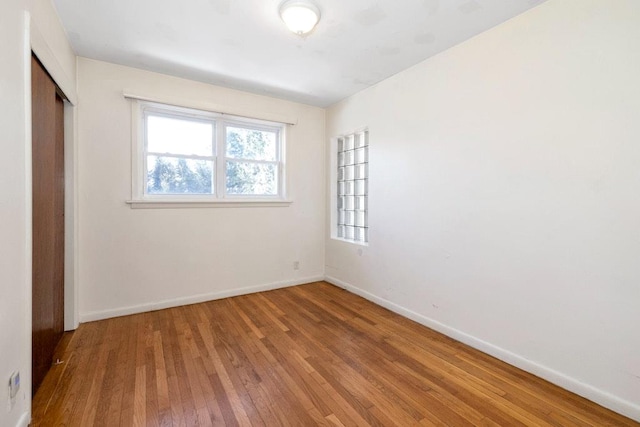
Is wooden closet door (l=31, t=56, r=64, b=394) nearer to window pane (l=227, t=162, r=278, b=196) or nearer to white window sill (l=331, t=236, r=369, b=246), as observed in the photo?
window pane (l=227, t=162, r=278, b=196)

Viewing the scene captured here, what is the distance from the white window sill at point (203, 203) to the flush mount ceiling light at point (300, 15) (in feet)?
6.87

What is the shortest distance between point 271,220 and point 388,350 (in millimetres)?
2198

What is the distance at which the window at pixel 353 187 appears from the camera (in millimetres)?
3689

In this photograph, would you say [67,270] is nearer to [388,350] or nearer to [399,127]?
[388,350]

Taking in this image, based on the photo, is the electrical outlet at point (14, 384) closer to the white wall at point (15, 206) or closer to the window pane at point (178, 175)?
the white wall at point (15, 206)

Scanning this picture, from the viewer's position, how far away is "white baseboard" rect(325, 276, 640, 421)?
163 cm

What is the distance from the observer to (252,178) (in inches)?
148

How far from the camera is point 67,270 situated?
2570mm

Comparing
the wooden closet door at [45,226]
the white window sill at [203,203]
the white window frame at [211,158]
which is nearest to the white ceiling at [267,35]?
the white window frame at [211,158]

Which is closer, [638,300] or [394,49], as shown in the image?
[638,300]

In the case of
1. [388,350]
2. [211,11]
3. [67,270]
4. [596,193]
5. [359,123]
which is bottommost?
[388,350]

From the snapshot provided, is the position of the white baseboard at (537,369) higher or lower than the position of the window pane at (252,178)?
lower

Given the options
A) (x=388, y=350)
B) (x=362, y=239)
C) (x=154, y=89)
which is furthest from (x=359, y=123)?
(x=388, y=350)

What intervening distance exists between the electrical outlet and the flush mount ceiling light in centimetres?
256
